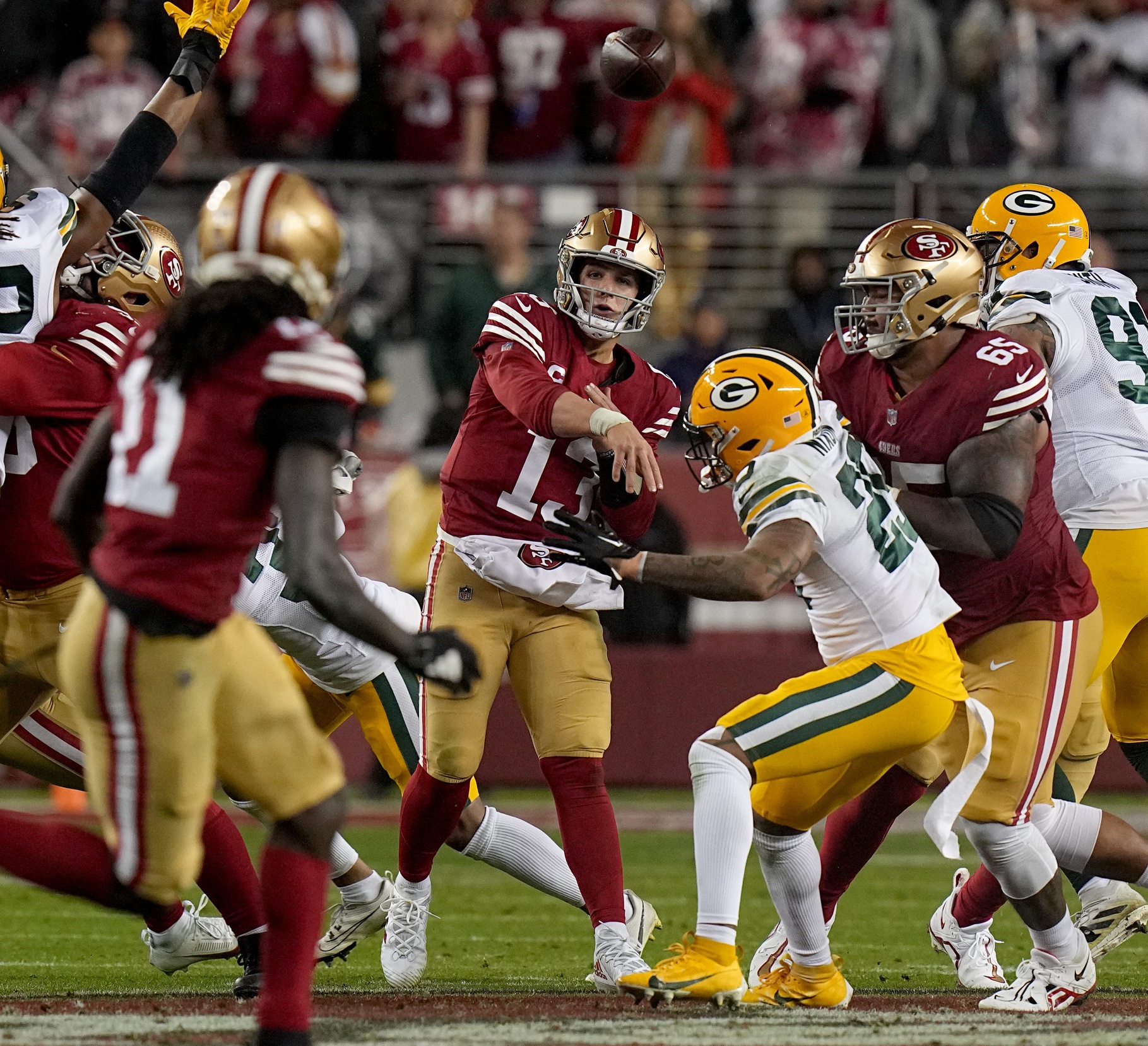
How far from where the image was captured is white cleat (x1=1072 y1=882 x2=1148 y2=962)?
5.39m

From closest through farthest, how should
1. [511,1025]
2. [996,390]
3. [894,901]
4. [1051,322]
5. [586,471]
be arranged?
1. [511,1025]
2. [996,390]
3. [586,471]
4. [1051,322]
5. [894,901]

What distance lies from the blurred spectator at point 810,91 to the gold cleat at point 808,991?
7666 mm

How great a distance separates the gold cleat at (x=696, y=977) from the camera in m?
4.34

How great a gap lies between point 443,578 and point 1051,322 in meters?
1.96

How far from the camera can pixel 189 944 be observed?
4754 mm

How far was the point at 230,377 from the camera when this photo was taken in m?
3.38

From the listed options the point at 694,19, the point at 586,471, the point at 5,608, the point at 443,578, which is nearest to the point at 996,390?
the point at 586,471

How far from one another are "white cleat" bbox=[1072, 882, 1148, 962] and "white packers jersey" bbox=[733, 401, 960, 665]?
1442 mm

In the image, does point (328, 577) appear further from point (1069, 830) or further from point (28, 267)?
point (1069, 830)

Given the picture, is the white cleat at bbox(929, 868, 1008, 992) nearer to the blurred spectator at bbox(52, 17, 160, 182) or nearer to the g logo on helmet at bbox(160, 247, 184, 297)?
the g logo on helmet at bbox(160, 247, 184, 297)

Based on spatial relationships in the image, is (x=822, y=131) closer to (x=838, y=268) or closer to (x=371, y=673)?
(x=838, y=268)

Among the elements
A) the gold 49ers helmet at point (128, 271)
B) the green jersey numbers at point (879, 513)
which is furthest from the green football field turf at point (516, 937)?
the gold 49ers helmet at point (128, 271)

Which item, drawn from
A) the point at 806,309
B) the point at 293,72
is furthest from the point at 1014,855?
the point at 293,72

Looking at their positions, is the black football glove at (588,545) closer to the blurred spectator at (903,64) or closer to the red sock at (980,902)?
the red sock at (980,902)
